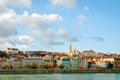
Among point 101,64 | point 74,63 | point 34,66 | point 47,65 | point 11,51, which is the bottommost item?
point 34,66

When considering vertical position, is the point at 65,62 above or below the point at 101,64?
above

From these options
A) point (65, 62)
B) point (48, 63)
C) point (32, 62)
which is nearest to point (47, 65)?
point (48, 63)

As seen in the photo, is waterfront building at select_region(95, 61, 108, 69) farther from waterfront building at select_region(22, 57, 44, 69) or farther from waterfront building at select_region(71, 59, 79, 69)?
waterfront building at select_region(22, 57, 44, 69)

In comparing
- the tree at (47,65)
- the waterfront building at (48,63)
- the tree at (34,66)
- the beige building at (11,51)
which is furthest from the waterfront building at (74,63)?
the beige building at (11,51)

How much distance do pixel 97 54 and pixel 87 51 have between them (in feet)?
15.4

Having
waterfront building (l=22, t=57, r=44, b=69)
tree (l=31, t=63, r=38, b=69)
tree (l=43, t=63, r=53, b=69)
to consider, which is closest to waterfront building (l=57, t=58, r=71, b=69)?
tree (l=43, t=63, r=53, b=69)

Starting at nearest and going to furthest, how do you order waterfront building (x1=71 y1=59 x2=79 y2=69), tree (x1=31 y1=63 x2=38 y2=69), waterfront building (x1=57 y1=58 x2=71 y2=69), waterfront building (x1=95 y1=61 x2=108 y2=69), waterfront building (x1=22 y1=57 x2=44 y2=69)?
1. tree (x1=31 y1=63 x2=38 y2=69)
2. waterfront building (x1=22 y1=57 x2=44 y2=69)
3. waterfront building (x1=95 y1=61 x2=108 y2=69)
4. waterfront building (x1=71 y1=59 x2=79 y2=69)
5. waterfront building (x1=57 y1=58 x2=71 y2=69)

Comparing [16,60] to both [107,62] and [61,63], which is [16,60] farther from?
[107,62]

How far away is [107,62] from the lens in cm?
12369

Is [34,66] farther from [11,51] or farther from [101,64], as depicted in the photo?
[11,51]

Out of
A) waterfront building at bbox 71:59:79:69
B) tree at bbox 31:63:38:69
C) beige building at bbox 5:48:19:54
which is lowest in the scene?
tree at bbox 31:63:38:69

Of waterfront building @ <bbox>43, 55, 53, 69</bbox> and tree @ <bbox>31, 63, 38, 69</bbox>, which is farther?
waterfront building @ <bbox>43, 55, 53, 69</bbox>

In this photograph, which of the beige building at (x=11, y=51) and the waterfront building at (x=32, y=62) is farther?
the beige building at (x=11, y=51)

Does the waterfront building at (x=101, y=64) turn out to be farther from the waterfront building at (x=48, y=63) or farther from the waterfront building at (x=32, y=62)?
the waterfront building at (x=32, y=62)
